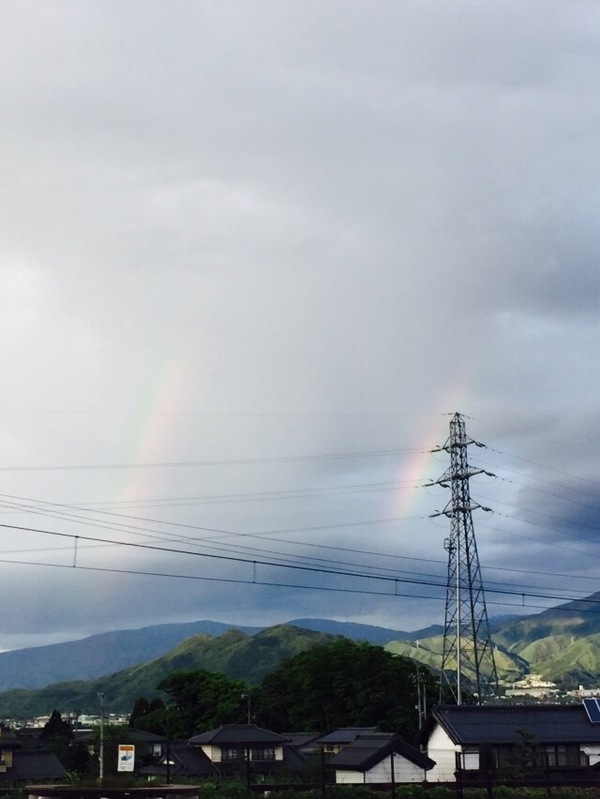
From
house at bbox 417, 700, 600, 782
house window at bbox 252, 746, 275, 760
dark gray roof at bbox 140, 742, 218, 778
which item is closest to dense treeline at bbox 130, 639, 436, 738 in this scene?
house window at bbox 252, 746, 275, 760

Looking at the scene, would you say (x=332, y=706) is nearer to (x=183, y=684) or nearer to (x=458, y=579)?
(x=183, y=684)

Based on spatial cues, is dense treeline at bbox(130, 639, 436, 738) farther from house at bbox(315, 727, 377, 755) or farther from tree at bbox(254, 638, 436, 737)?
house at bbox(315, 727, 377, 755)

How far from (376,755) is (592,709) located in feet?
44.1

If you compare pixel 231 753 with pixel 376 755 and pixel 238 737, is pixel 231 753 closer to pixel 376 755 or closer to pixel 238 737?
pixel 238 737

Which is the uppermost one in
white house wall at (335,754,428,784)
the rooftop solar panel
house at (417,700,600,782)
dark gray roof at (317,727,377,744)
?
the rooftop solar panel

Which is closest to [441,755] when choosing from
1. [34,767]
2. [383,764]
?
[383,764]

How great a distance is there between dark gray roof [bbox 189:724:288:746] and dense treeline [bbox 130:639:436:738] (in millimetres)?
15991

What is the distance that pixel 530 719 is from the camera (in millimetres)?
54750

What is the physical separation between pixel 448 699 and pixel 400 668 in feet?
24.0

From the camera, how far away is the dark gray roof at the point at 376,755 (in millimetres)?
55000

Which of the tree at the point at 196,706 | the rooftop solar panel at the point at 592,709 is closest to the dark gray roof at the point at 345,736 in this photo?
the rooftop solar panel at the point at 592,709

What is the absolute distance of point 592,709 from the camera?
5612 cm

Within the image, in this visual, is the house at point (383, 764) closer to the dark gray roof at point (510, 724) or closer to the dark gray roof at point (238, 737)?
the dark gray roof at point (510, 724)

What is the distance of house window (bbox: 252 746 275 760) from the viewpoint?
8119 centimetres
